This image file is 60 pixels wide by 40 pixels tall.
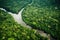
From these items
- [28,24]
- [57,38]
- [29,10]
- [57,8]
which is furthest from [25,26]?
[57,8]

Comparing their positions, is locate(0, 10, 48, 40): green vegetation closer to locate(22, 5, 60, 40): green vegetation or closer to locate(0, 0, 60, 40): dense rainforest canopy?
locate(0, 0, 60, 40): dense rainforest canopy

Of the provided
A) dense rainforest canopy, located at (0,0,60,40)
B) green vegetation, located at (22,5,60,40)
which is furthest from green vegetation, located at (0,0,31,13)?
green vegetation, located at (22,5,60,40)

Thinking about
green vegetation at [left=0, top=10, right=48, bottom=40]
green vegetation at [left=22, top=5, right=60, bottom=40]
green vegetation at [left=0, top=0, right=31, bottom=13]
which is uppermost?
green vegetation at [left=0, top=0, right=31, bottom=13]

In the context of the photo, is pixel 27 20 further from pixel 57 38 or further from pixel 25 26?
pixel 57 38

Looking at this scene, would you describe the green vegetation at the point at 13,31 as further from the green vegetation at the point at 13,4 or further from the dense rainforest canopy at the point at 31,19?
the green vegetation at the point at 13,4

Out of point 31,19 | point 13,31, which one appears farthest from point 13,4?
point 13,31
